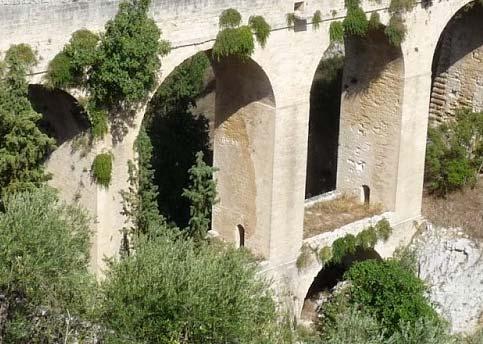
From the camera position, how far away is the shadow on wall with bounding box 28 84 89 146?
21.1 meters

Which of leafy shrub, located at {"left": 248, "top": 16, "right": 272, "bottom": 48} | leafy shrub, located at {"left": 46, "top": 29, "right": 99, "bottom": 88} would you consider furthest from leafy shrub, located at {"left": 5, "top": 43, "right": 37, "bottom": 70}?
leafy shrub, located at {"left": 248, "top": 16, "right": 272, "bottom": 48}

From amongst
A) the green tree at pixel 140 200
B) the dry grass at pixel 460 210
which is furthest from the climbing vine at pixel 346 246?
the green tree at pixel 140 200

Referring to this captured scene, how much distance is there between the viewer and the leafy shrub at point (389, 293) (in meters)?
24.1

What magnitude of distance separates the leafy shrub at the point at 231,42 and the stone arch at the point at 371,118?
449cm

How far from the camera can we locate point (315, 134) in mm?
32344

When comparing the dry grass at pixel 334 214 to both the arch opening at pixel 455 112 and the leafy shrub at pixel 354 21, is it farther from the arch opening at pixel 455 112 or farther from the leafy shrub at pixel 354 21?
the leafy shrub at pixel 354 21

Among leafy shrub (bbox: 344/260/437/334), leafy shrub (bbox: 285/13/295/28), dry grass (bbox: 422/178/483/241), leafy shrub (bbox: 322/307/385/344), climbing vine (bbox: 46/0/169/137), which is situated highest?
leafy shrub (bbox: 285/13/295/28)

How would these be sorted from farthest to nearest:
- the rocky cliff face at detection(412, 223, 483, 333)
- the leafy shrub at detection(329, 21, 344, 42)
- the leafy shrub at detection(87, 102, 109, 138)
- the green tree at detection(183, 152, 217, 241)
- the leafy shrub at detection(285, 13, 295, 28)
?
the rocky cliff face at detection(412, 223, 483, 333) → the leafy shrub at detection(329, 21, 344, 42) → the green tree at detection(183, 152, 217, 241) → the leafy shrub at detection(285, 13, 295, 28) → the leafy shrub at detection(87, 102, 109, 138)

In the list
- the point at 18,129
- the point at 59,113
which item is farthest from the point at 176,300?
the point at 59,113

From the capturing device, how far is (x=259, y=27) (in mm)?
22500

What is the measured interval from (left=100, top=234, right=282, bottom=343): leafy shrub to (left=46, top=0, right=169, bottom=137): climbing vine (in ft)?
10.5

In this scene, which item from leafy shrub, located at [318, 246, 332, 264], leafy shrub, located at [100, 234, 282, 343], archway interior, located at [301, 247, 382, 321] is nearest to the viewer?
leafy shrub, located at [100, 234, 282, 343]

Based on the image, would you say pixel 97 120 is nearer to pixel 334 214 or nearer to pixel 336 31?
pixel 336 31

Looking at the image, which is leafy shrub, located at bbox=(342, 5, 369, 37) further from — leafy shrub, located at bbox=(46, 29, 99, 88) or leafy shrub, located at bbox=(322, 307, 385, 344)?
leafy shrub, located at bbox=(46, 29, 99, 88)
